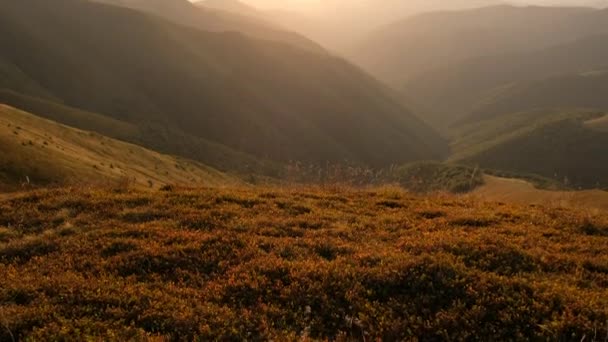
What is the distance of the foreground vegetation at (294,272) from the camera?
7777 millimetres

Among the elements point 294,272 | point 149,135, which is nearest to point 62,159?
point 294,272

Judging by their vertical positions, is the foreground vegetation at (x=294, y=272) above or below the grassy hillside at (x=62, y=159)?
above

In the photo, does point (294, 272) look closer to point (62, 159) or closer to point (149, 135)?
point (62, 159)

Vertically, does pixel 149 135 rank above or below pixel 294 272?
below

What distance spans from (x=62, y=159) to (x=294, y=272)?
1103 inches

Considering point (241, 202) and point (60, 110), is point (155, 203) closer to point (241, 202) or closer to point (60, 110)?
point (241, 202)

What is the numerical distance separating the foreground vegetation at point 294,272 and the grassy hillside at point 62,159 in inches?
251

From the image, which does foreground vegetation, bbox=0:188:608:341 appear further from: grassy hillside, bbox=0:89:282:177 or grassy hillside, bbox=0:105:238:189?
grassy hillside, bbox=0:89:282:177

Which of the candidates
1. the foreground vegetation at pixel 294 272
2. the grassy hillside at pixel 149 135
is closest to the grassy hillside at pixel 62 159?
the foreground vegetation at pixel 294 272

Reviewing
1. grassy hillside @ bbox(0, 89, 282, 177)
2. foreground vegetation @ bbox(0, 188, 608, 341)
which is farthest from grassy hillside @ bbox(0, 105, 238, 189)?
grassy hillside @ bbox(0, 89, 282, 177)

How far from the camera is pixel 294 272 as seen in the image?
955 cm

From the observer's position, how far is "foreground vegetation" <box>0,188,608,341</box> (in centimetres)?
778

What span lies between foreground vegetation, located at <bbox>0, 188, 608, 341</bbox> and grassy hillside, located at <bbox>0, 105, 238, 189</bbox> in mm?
6382

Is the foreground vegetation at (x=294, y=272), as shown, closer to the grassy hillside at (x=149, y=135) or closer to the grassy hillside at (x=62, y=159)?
the grassy hillside at (x=62, y=159)
